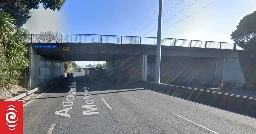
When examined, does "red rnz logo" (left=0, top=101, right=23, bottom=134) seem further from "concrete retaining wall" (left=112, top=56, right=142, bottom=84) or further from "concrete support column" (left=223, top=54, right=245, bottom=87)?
"concrete support column" (left=223, top=54, right=245, bottom=87)

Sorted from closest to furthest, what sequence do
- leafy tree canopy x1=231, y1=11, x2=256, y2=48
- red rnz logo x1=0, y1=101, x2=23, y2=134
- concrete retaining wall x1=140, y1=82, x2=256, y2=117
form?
red rnz logo x1=0, y1=101, x2=23, y2=134 < concrete retaining wall x1=140, y1=82, x2=256, y2=117 < leafy tree canopy x1=231, y1=11, x2=256, y2=48

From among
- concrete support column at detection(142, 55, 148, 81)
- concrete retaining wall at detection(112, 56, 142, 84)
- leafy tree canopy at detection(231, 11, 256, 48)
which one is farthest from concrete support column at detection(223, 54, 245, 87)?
concrete retaining wall at detection(112, 56, 142, 84)

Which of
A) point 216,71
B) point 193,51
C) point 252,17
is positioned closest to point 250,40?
point 252,17

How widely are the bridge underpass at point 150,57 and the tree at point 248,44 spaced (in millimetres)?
2005

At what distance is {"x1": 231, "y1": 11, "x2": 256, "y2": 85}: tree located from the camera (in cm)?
3603

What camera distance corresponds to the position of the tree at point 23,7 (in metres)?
20.9

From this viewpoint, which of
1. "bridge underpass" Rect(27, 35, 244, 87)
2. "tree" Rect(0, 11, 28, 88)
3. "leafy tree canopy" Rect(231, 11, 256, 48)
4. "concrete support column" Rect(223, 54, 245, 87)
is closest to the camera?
"tree" Rect(0, 11, 28, 88)

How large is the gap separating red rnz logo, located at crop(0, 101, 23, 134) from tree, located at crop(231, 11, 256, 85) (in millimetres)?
38907

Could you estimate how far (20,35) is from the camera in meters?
15.7

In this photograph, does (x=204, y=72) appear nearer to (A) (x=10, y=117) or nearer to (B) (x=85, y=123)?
(B) (x=85, y=123)

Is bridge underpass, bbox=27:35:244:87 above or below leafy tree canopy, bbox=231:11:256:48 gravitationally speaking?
below

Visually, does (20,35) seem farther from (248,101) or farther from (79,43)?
(248,101)

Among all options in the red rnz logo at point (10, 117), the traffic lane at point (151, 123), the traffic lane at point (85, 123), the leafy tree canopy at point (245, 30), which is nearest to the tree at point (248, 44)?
the leafy tree canopy at point (245, 30)

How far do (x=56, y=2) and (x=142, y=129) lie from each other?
60.7 feet
